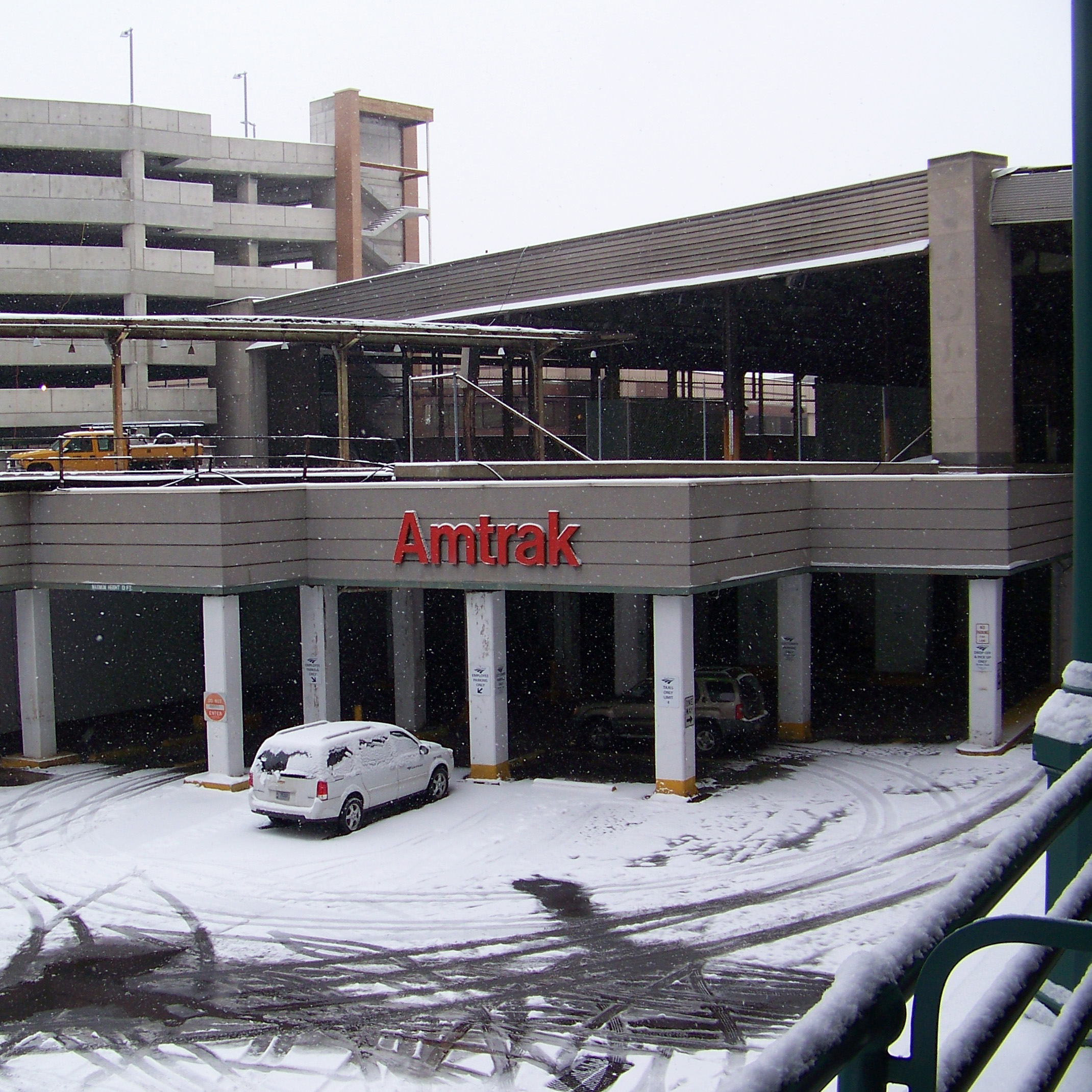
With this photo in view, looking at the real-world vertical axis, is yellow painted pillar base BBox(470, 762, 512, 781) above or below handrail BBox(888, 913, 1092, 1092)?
below

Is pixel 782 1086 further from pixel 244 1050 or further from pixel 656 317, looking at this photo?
pixel 656 317

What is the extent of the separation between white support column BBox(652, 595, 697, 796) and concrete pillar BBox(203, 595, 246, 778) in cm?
875

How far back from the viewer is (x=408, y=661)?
99.8ft

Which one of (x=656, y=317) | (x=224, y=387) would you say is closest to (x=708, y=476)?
(x=656, y=317)

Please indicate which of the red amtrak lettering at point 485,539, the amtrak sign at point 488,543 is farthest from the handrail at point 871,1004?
the red amtrak lettering at point 485,539

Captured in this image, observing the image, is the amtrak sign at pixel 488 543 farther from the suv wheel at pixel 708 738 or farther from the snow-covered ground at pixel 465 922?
the suv wheel at pixel 708 738

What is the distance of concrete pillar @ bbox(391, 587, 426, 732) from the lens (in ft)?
99.3

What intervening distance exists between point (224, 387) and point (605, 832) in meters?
39.6

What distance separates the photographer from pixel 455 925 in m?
16.7

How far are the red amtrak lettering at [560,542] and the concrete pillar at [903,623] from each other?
14.6 metres

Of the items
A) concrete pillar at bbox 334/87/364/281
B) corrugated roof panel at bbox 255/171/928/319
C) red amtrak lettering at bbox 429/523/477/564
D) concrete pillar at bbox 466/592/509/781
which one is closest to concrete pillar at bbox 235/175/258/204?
concrete pillar at bbox 334/87/364/281

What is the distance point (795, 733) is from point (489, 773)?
779 centimetres

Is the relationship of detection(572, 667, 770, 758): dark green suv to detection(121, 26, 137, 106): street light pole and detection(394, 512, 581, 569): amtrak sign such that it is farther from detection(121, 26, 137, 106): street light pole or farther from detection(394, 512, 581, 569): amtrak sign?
detection(121, 26, 137, 106): street light pole

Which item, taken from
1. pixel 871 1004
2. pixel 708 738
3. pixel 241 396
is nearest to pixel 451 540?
pixel 708 738
